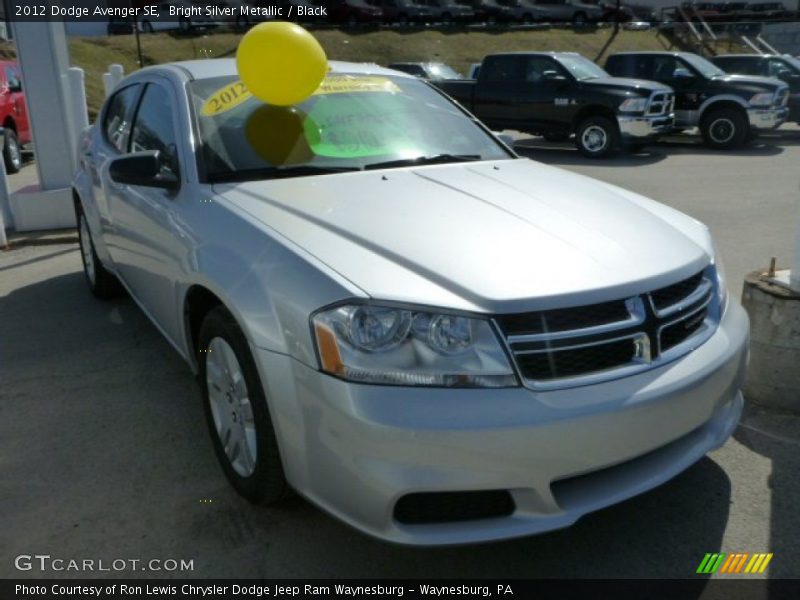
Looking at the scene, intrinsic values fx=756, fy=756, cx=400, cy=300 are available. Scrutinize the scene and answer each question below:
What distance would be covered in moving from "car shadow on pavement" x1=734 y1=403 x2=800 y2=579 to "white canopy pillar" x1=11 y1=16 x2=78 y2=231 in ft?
22.2

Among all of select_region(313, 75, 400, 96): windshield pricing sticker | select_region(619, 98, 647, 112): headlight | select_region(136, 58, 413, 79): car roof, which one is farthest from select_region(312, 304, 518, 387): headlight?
select_region(619, 98, 647, 112): headlight

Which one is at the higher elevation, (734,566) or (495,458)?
(495,458)

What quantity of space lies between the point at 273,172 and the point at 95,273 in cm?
264

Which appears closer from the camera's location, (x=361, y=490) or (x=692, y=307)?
(x=361, y=490)

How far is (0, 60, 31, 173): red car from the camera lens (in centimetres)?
1202

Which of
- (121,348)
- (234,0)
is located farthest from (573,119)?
(234,0)

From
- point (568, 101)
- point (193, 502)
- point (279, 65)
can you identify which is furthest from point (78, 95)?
point (568, 101)

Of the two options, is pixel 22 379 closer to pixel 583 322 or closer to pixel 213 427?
pixel 213 427

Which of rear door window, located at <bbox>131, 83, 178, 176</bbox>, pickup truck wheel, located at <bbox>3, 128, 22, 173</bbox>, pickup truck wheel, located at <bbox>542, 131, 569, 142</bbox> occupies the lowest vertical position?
pickup truck wheel, located at <bbox>542, 131, 569, 142</bbox>

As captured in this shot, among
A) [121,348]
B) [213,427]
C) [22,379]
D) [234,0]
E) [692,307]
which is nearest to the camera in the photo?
[692,307]

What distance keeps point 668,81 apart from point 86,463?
1421cm

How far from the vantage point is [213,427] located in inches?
120

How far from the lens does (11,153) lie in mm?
12023

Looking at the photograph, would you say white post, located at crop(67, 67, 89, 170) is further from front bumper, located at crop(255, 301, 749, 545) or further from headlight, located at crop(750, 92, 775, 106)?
headlight, located at crop(750, 92, 775, 106)
